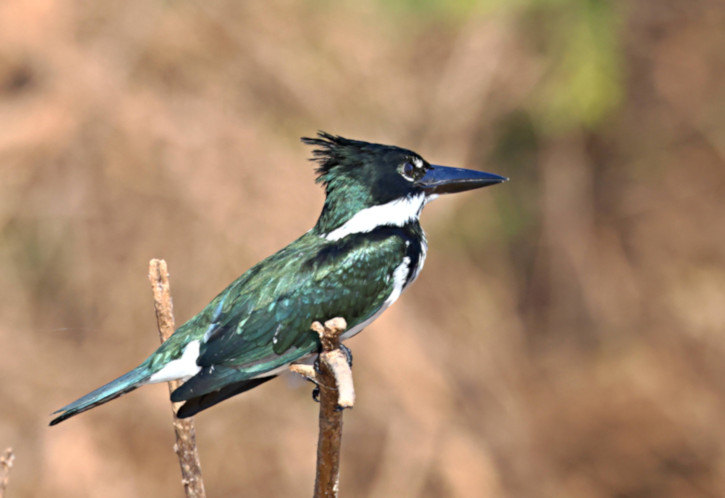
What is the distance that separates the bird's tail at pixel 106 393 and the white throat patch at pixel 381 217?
797 millimetres

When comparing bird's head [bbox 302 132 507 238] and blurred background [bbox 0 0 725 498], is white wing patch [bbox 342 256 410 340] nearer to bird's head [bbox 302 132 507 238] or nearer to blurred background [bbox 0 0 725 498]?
bird's head [bbox 302 132 507 238]

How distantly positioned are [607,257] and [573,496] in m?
2.23

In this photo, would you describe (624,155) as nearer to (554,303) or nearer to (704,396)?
(554,303)

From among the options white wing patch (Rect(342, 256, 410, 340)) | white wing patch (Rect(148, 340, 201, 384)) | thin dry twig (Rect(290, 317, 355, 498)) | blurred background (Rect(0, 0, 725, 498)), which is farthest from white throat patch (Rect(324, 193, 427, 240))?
blurred background (Rect(0, 0, 725, 498))

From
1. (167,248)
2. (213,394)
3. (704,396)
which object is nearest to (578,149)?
(704,396)

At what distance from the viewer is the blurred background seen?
6625 millimetres

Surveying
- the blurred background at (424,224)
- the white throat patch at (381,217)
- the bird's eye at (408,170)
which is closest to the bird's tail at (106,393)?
the white throat patch at (381,217)

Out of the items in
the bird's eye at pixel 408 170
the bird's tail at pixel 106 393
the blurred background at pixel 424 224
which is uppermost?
the blurred background at pixel 424 224

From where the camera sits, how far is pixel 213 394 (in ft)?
9.50

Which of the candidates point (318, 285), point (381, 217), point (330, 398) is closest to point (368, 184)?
point (381, 217)

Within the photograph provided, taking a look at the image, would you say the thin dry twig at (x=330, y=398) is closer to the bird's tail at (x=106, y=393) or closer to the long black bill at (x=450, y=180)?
the bird's tail at (x=106, y=393)

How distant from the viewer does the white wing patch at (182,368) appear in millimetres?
2957

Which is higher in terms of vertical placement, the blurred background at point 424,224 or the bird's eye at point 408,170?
the blurred background at point 424,224

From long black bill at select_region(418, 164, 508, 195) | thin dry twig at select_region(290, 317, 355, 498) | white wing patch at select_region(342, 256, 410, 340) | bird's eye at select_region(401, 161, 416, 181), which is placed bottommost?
thin dry twig at select_region(290, 317, 355, 498)
